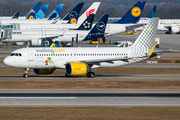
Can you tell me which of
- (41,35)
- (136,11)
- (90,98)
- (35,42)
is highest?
(136,11)

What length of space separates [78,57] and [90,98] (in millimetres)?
17050

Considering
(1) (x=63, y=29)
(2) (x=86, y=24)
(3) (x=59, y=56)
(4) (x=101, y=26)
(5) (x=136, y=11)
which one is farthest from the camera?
(1) (x=63, y=29)

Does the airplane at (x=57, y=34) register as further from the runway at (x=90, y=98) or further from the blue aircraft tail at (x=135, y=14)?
the runway at (x=90, y=98)

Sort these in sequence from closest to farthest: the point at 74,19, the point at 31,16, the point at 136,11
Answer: the point at 136,11 → the point at 74,19 → the point at 31,16

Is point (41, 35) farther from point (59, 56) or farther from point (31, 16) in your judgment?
point (31, 16)

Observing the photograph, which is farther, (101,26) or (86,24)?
(86,24)

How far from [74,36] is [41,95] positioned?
212 feet

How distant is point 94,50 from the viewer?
49.8 metres

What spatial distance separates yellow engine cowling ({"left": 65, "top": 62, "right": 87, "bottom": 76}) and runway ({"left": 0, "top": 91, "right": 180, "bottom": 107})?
33.2 ft

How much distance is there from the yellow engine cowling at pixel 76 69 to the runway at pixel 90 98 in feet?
33.2

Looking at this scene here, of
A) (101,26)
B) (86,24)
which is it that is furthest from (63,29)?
(101,26)

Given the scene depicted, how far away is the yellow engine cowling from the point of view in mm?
45750

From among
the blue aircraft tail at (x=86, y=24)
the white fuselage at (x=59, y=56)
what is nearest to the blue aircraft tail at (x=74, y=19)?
the blue aircraft tail at (x=86, y=24)

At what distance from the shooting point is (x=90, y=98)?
3219cm
